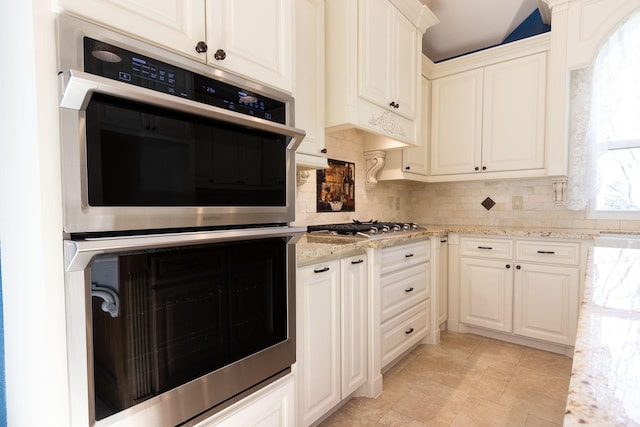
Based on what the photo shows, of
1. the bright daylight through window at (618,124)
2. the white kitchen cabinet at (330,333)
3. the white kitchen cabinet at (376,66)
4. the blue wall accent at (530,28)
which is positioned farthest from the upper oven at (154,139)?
the blue wall accent at (530,28)

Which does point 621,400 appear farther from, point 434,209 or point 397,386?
point 434,209

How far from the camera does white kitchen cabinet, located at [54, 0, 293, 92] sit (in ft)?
2.57

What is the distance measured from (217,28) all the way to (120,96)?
0.41 m

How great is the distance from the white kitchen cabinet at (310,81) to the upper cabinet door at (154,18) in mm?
965

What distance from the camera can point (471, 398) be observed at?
6.61 ft

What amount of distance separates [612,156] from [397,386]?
261cm

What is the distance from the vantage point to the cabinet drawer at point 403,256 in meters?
2.13

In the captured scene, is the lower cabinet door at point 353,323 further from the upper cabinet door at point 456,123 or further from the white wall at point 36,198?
the upper cabinet door at point 456,123

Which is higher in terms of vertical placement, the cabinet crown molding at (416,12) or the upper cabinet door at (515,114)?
the cabinet crown molding at (416,12)

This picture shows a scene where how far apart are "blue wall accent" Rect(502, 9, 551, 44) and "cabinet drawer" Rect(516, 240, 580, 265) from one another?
2.01 meters

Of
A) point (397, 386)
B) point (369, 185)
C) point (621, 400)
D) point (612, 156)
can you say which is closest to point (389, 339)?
point (397, 386)

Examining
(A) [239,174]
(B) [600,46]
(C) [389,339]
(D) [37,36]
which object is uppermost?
(B) [600,46]

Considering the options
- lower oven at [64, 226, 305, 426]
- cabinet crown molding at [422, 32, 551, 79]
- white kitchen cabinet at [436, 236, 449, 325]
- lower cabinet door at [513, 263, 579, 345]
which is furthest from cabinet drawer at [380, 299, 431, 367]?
cabinet crown molding at [422, 32, 551, 79]

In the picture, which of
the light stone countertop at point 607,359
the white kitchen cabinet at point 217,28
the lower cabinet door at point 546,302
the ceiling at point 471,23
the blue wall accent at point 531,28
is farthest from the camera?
the blue wall accent at point 531,28
